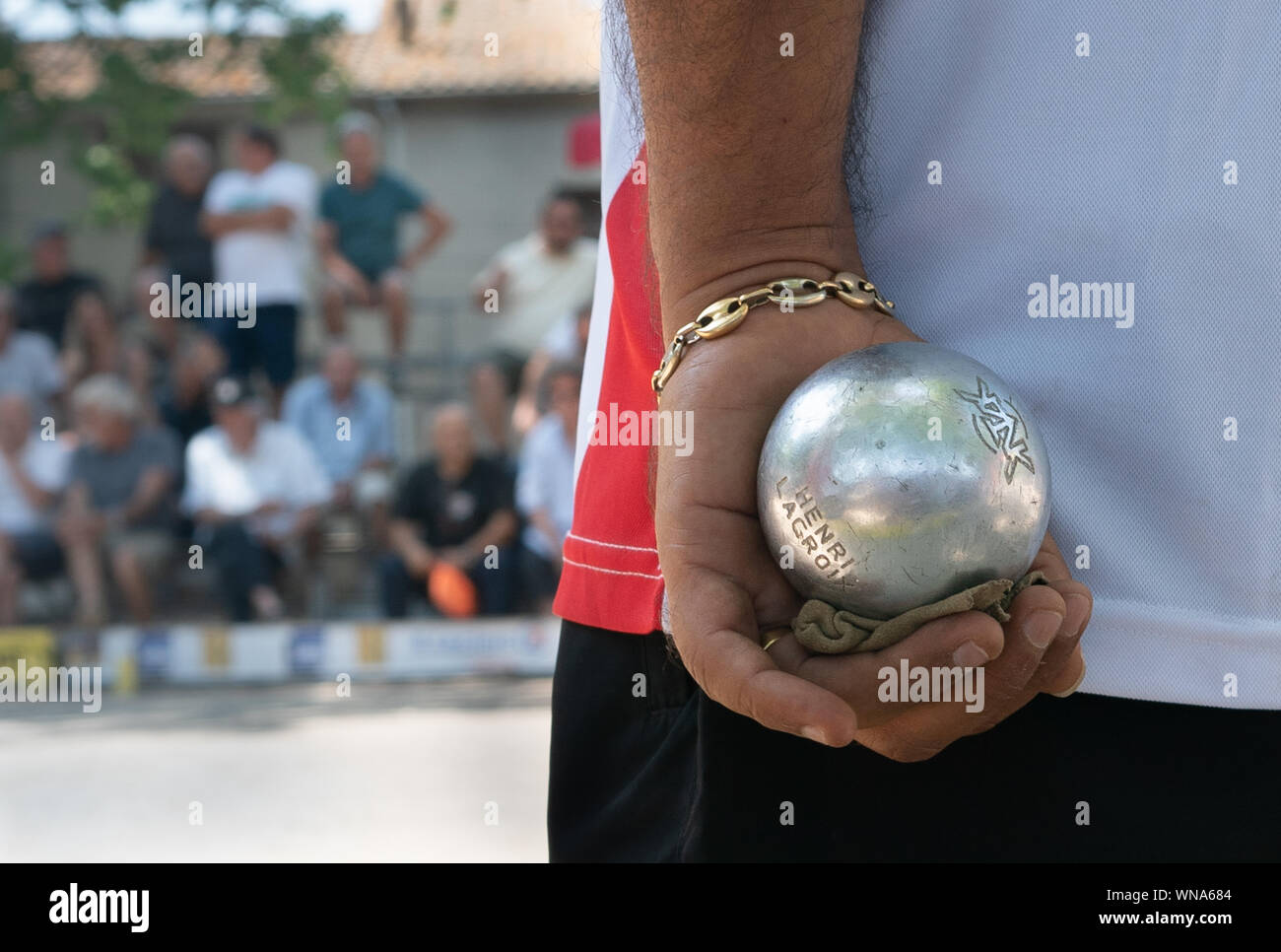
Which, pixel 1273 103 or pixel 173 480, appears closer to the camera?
pixel 1273 103

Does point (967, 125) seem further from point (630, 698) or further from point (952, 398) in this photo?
point (630, 698)

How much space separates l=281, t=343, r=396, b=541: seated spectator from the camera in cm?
983

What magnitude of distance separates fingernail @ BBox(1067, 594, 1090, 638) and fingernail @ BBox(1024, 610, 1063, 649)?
0.12 feet

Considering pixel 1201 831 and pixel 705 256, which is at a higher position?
pixel 705 256

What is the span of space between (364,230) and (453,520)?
2.47 meters

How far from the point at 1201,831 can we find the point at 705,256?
2.42 feet

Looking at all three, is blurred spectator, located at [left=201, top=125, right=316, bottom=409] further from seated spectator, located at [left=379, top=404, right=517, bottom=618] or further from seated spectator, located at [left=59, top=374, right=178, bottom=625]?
seated spectator, located at [left=379, top=404, right=517, bottom=618]

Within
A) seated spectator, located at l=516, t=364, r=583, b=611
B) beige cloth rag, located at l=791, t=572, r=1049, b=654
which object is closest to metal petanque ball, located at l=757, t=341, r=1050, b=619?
beige cloth rag, located at l=791, t=572, r=1049, b=654

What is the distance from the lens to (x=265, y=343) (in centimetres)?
994

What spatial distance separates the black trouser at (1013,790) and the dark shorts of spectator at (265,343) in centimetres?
882
